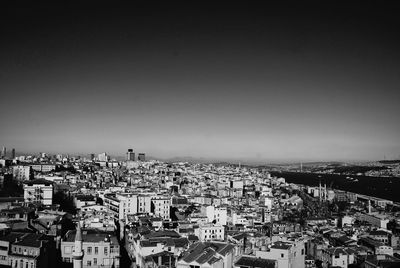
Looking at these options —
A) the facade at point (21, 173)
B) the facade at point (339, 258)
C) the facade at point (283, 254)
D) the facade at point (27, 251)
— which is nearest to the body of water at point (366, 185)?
the facade at point (339, 258)

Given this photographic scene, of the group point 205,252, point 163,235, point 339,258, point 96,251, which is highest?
point 205,252

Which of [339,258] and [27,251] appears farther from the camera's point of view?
[339,258]

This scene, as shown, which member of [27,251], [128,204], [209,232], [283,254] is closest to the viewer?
[283,254]

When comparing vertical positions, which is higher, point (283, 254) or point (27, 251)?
point (283, 254)

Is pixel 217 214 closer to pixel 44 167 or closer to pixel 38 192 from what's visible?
pixel 38 192

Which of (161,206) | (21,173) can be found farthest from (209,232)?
(21,173)

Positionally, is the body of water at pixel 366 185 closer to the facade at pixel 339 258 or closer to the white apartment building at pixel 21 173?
the facade at pixel 339 258

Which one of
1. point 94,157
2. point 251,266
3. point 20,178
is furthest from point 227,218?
point 94,157

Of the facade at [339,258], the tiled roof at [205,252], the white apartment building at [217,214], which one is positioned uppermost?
the tiled roof at [205,252]
